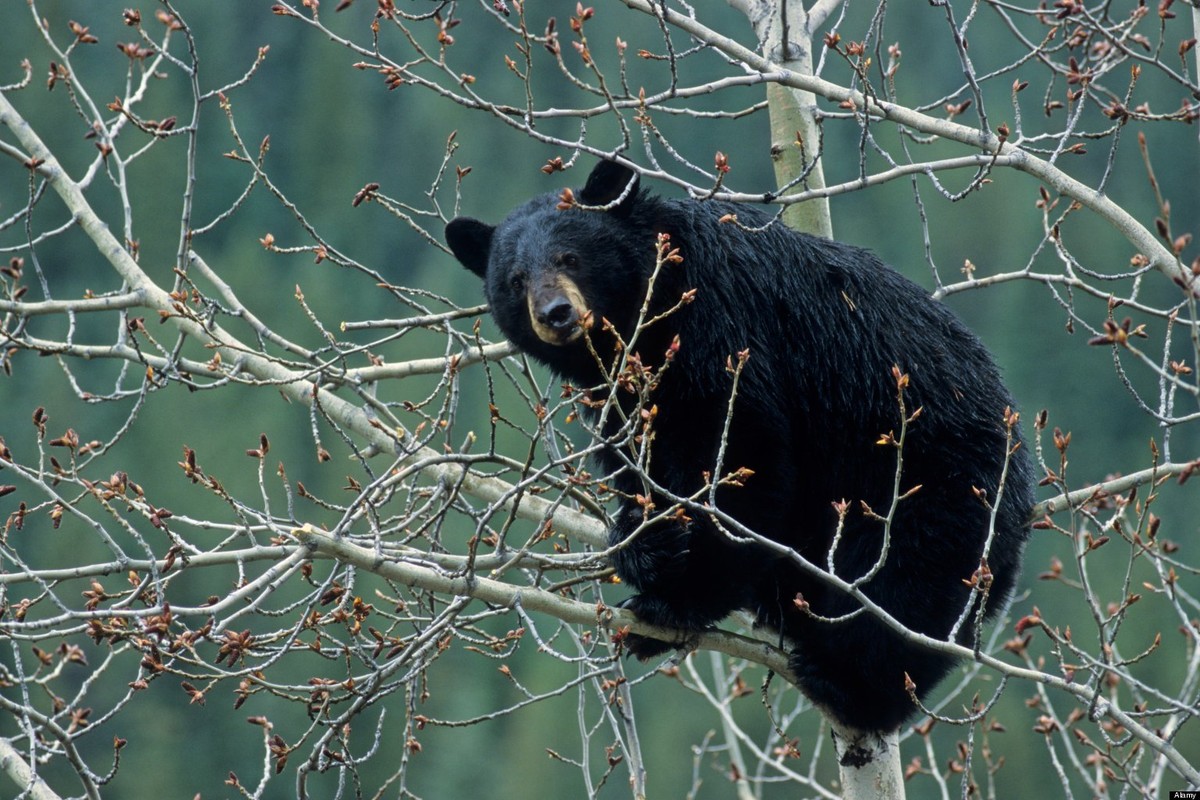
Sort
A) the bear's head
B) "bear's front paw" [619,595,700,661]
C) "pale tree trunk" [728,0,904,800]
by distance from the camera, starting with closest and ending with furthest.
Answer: "bear's front paw" [619,595,700,661]
the bear's head
"pale tree trunk" [728,0,904,800]

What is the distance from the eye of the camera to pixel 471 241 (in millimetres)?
5957

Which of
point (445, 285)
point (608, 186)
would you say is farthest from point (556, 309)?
point (445, 285)

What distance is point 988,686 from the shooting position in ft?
101

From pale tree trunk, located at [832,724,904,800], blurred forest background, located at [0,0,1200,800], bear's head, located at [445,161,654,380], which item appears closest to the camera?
pale tree trunk, located at [832,724,904,800]

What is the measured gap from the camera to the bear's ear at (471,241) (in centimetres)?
582

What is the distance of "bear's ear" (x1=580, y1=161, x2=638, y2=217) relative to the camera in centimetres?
527

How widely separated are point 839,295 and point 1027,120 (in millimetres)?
32339

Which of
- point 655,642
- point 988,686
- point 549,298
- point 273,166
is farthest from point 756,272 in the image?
point 273,166

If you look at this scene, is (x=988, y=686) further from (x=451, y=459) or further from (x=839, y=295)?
(x=451, y=459)

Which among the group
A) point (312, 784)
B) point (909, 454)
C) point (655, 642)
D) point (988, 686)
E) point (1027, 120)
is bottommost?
point (655, 642)

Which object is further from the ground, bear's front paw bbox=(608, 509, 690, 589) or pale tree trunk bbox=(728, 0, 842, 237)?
pale tree trunk bbox=(728, 0, 842, 237)

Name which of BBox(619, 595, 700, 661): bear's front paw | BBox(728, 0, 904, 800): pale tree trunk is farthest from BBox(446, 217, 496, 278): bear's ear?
A: BBox(619, 595, 700, 661): bear's front paw

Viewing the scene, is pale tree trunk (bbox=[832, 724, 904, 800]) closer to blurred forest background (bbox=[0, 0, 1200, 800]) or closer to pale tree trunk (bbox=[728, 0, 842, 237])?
pale tree trunk (bbox=[728, 0, 842, 237])

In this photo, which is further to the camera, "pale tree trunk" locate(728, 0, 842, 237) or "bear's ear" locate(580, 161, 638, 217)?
"pale tree trunk" locate(728, 0, 842, 237)
